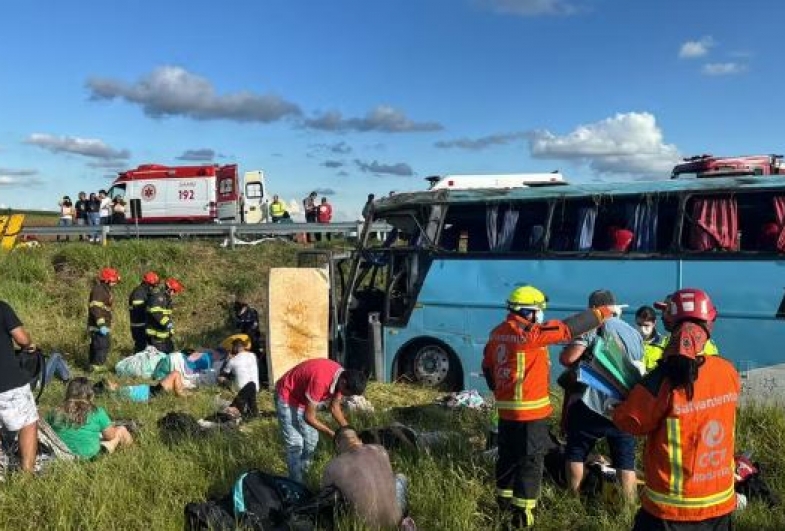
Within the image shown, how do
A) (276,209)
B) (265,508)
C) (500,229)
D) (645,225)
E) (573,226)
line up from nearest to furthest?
(265,508), (645,225), (573,226), (500,229), (276,209)

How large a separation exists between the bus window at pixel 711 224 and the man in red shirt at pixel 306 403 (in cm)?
→ 438

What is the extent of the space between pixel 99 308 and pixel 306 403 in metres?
7.12

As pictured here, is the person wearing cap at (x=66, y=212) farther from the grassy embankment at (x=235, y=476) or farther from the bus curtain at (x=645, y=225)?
the bus curtain at (x=645, y=225)

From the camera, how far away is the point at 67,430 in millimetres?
6434

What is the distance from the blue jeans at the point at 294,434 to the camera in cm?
577

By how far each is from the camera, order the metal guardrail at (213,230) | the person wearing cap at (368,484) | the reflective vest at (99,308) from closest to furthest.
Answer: the person wearing cap at (368,484) → the reflective vest at (99,308) → the metal guardrail at (213,230)

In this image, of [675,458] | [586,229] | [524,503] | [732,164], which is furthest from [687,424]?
[732,164]

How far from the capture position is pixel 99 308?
11641 mm

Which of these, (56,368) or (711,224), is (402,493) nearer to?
(711,224)

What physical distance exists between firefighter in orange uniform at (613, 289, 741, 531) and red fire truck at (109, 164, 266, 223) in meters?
23.2

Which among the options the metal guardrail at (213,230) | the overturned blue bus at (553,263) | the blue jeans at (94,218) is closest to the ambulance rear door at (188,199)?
the blue jeans at (94,218)

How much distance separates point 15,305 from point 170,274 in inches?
128

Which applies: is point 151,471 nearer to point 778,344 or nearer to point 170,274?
point 778,344

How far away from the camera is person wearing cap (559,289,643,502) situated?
4.91m
